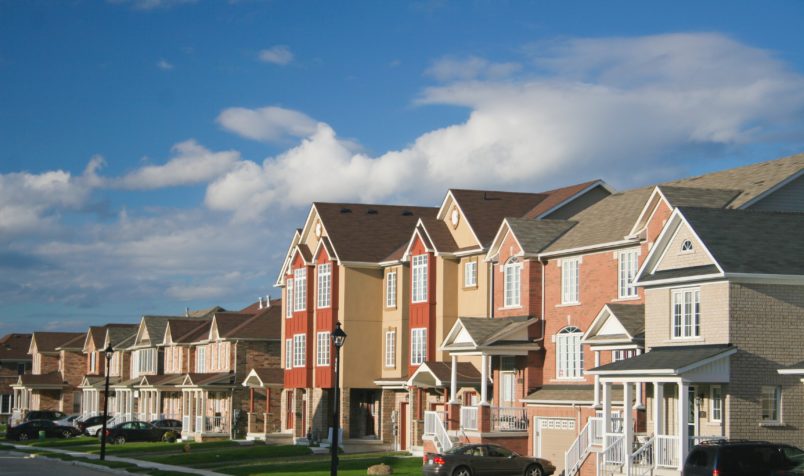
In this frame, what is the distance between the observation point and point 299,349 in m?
65.4

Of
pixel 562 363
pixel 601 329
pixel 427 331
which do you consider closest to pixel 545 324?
pixel 562 363

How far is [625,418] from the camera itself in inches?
1416

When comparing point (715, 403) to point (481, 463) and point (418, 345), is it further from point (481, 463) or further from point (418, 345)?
point (418, 345)

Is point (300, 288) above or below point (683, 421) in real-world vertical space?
above

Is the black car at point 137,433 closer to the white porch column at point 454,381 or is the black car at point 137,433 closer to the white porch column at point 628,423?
the white porch column at point 454,381

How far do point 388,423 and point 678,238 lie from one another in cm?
2673

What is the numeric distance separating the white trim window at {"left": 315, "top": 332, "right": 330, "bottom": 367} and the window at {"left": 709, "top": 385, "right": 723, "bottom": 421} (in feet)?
98.5

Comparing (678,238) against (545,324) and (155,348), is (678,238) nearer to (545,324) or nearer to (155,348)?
(545,324)

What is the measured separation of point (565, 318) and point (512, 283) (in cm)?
370

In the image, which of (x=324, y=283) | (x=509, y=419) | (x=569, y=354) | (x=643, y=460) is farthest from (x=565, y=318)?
(x=324, y=283)

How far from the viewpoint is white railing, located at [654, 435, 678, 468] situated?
34.1 metres

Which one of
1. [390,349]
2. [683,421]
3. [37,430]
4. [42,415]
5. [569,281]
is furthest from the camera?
[42,415]

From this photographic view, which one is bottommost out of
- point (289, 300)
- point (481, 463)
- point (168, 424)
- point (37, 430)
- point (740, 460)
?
A: point (37, 430)

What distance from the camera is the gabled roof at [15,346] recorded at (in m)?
132
